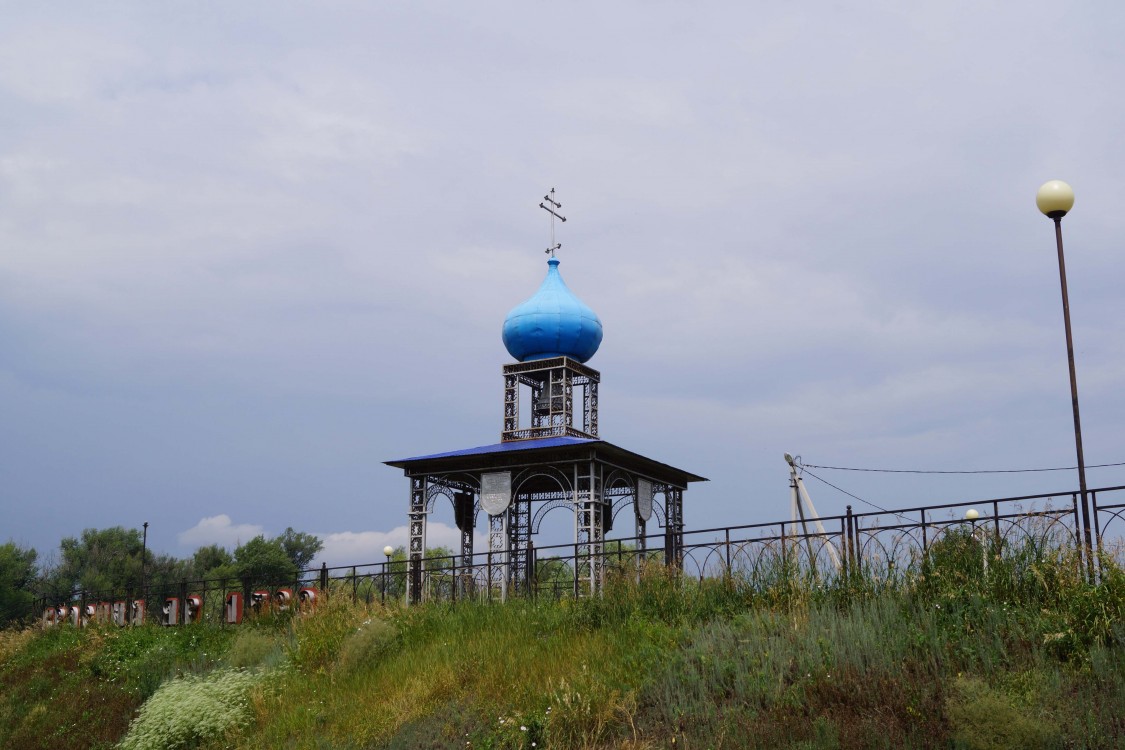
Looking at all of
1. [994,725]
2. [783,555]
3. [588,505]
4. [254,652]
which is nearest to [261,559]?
[588,505]

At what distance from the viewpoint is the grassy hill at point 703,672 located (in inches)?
365

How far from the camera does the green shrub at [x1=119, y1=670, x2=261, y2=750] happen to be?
1412 cm

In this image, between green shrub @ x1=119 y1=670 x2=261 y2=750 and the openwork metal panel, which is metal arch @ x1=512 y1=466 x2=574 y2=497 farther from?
green shrub @ x1=119 y1=670 x2=261 y2=750

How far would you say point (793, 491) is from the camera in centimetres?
3353

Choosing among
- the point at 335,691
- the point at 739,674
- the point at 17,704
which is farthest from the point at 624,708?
the point at 17,704

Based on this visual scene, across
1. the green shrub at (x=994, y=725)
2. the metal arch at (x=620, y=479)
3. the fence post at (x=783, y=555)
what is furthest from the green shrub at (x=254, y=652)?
the green shrub at (x=994, y=725)

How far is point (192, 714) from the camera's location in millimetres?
14430

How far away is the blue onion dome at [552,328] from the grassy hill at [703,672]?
44.3 feet

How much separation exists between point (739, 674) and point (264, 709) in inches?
272

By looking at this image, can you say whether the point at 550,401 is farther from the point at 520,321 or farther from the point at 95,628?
the point at 95,628

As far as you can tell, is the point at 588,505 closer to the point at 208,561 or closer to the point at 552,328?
the point at 552,328

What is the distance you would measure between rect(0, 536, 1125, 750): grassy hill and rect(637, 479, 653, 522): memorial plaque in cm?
1222

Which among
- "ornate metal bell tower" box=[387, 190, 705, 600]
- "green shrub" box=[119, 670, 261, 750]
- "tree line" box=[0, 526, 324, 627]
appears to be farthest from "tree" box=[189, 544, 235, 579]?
"green shrub" box=[119, 670, 261, 750]

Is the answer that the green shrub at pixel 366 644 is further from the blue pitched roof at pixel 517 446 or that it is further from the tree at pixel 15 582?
the tree at pixel 15 582
